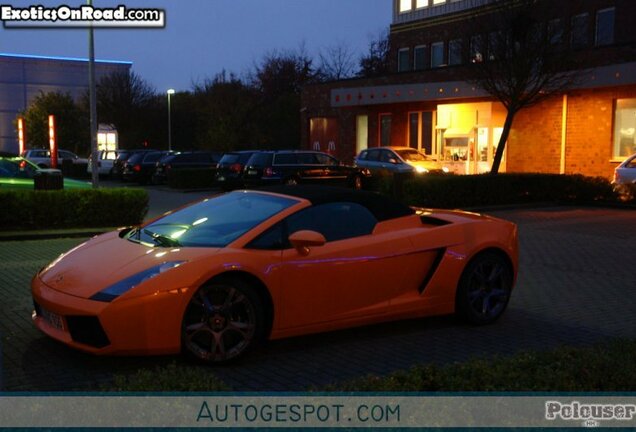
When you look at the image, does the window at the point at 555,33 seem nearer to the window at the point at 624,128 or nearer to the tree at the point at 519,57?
the tree at the point at 519,57

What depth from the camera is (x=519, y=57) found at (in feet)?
67.9

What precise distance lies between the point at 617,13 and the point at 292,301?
2691 centimetres

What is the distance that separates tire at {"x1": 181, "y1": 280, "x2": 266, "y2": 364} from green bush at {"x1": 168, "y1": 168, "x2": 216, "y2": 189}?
77.6 feet

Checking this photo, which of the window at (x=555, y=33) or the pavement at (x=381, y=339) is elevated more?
the window at (x=555, y=33)

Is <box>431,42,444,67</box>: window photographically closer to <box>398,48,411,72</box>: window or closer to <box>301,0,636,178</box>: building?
<box>301,0,636,178</box>: building

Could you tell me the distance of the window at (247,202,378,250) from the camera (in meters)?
5.92

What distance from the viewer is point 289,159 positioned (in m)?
24.1

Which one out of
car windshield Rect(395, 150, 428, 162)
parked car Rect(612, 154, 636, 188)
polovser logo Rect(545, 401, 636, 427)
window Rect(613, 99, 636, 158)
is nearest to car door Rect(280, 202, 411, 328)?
polovser logo Rect(545, 401, 636, 427)

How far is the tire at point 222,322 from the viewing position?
5.48m

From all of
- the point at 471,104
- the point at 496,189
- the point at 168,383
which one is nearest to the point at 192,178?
the point at 471,104

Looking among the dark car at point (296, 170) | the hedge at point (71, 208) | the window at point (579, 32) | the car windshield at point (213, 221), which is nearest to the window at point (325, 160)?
the dark car at point (296, 170)

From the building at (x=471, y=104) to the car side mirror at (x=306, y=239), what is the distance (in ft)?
57.7

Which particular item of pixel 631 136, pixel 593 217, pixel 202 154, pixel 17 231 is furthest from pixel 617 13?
pixel 17 231

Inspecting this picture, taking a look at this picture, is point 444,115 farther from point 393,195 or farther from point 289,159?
point 393,195
